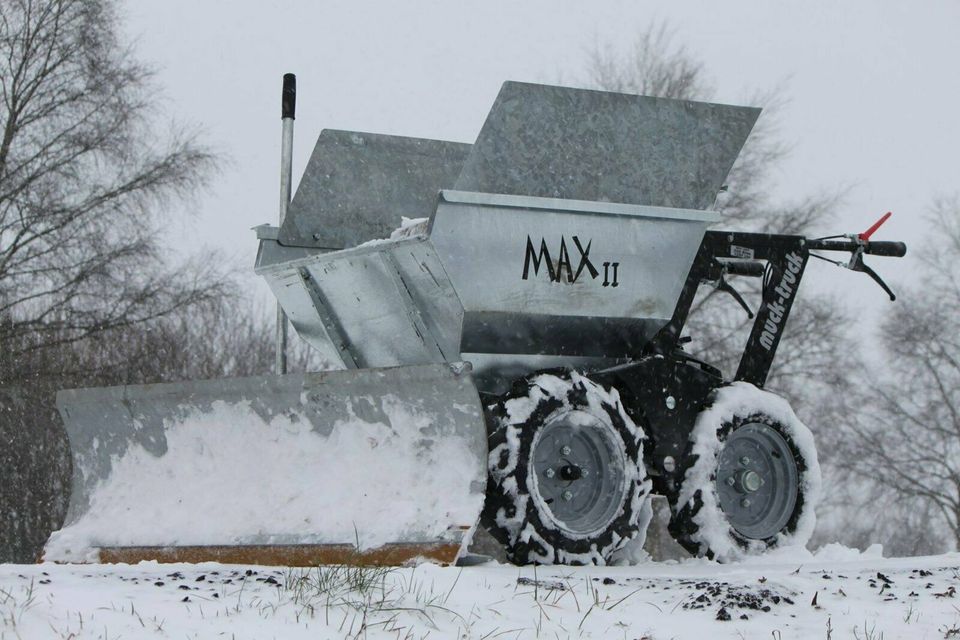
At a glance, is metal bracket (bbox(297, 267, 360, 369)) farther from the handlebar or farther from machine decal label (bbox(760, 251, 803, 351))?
the handlebar

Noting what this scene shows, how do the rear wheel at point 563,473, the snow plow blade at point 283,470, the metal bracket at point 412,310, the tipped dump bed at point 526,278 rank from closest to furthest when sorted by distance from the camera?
1. the snow plow blade at point 283,470
2. the rear wheel at point 563,473
3. the tipped dump bed at point 526,278
4. the metal bracket at point 412,310

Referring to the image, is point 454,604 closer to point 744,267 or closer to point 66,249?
point 744,267

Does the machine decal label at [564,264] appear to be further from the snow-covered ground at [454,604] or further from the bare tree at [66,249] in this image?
the bare tree at [66,249]

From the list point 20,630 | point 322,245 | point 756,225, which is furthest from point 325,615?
point 756,225

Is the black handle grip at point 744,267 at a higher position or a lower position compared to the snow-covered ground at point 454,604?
higher

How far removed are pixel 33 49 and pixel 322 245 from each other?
9.42m

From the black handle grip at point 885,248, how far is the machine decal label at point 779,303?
51 cm

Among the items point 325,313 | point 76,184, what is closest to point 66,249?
point 76,184

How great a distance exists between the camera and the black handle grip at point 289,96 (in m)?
8.47

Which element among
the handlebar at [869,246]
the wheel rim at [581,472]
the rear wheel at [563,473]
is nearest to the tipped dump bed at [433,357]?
the rear wheel at [563,473]

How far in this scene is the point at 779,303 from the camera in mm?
6902

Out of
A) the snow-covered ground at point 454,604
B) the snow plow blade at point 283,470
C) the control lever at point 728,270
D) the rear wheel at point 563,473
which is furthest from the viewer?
the control lever at point 728,270

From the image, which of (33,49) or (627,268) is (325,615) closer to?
(627,268)

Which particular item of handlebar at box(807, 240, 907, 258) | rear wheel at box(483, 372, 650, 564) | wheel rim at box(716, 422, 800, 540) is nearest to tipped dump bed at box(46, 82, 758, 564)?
rear wheel at box(483, 372, 650, 564)
